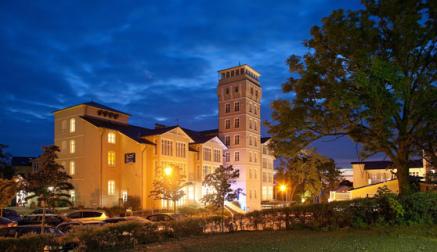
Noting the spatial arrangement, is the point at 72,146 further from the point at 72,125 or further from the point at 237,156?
the point at 237,156

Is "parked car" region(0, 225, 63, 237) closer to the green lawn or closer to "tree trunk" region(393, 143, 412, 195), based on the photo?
the green lawn

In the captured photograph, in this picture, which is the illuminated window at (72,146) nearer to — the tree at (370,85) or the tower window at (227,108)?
the tower window at (227,108)

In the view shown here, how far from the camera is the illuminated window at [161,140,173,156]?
4974 cm

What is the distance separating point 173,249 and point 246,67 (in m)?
53.8

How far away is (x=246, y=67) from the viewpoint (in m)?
66.4

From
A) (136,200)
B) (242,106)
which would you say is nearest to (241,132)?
(242,106)

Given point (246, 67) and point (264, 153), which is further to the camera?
point (264, 153)

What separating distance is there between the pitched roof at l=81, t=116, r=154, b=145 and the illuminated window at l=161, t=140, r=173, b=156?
→ 176cm

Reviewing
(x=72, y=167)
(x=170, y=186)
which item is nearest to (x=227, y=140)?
(x=170, y=186)

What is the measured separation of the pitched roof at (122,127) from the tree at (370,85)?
1220 inches

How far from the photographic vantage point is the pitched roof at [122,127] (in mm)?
48309

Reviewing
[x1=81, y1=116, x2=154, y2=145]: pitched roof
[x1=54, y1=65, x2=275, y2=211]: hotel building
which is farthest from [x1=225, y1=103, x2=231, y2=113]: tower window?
[x1=81, y1=116, x2=154, y2=145]: pitched roof

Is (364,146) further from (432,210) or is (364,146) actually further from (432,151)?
(432,210)

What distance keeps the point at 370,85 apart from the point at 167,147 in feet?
121
